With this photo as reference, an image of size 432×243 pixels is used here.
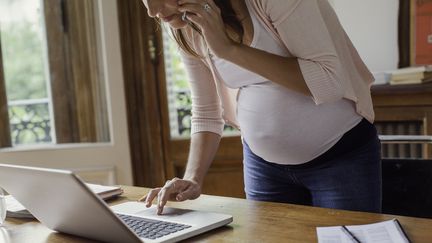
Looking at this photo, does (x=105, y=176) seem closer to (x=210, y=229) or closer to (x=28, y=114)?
(x=28, y=114)

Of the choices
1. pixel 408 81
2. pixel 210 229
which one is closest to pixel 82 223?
pixel 210 229

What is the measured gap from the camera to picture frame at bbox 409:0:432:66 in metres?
2.44

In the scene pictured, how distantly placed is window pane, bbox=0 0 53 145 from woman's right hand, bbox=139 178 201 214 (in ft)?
5.71

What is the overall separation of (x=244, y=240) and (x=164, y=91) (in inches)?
77.4

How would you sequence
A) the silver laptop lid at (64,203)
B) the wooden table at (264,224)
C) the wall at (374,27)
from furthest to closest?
1. the wall at (374,27)
2. the wooden table at (264,224)
3. the silver laptop lid at (64,203)

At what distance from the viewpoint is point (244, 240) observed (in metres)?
0.88

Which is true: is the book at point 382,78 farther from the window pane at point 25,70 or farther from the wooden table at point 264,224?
the window pane at point 25,70

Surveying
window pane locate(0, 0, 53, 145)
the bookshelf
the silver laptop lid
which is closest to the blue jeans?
the silver laptop lid

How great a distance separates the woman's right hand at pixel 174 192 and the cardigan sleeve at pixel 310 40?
340 mm

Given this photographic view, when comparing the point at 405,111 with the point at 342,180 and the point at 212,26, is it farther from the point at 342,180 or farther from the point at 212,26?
the point at 212,26

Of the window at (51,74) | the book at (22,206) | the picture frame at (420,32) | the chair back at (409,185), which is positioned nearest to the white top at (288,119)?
the chair back at (409,185)

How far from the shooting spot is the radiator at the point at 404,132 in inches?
90.9

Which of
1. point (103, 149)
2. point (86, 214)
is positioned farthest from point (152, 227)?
point (103, 149)

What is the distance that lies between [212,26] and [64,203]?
1.45ft
